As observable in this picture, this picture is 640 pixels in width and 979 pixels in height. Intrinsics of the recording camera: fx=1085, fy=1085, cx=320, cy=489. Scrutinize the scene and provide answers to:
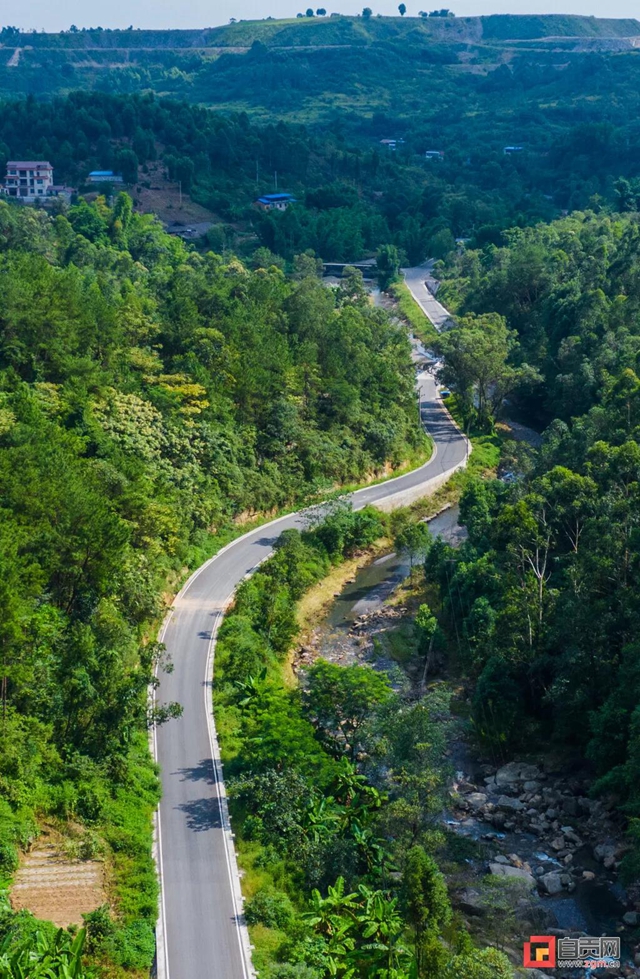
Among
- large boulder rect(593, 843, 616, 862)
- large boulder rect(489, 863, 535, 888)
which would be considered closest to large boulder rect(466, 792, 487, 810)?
large boulder rect(489, 863, 535, 888)

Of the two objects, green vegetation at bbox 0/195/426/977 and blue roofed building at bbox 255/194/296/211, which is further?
blue roofed building at bbox 255/194/296/211

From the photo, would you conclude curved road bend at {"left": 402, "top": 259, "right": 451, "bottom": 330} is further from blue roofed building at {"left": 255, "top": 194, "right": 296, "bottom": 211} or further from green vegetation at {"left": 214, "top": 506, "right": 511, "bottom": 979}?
green vegetation at {"left": 214, "top": 506, "right": 511, "bottom": 979}

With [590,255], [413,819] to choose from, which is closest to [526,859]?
[413,819]

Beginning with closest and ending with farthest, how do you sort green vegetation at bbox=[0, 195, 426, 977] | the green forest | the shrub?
the shrub → the green forest → green vegetation at bbox=[0, 195, 426, 977]

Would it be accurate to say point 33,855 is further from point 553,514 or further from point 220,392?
point 220,392

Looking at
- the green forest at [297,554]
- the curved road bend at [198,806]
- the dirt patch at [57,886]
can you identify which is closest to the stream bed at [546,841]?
the green forest at [297,554]

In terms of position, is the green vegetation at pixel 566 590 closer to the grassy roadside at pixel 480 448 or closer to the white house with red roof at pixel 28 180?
Answer: the grassy roadside at pixel 480 448
